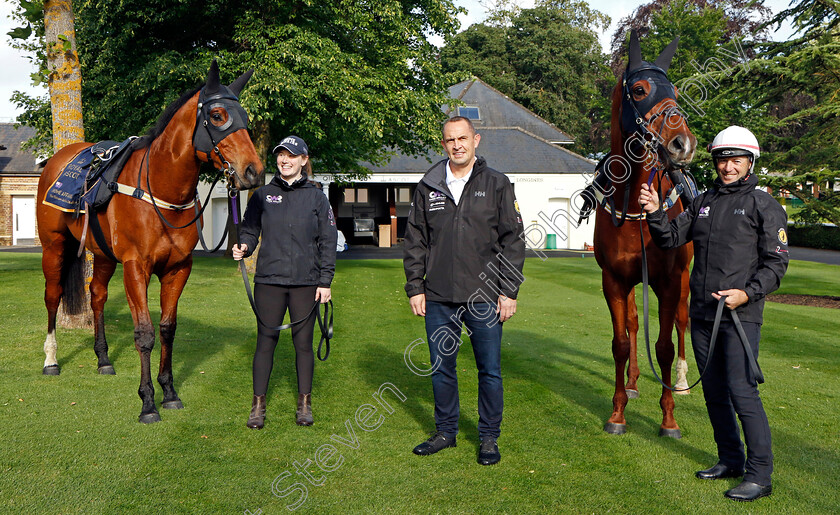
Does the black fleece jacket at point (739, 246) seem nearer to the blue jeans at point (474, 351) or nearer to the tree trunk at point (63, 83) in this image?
the blue jeans at point (474, 351)

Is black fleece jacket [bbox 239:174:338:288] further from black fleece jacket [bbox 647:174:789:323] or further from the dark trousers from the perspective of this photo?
the dark trousers

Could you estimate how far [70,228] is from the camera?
6039 millimetres

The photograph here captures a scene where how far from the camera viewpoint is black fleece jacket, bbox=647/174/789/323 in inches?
144

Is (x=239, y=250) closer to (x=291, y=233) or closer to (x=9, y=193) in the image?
(x=291, y=233)

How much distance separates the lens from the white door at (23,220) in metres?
33.2

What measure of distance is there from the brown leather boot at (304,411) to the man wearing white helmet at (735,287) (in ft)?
9.26

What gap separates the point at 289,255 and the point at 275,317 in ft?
1.66

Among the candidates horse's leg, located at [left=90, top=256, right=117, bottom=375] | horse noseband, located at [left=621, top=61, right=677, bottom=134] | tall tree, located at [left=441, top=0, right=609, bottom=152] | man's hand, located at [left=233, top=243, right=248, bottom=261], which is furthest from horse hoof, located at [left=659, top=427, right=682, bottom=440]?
tall tree, located at [left=441, top=0, right=609, bottom=152]

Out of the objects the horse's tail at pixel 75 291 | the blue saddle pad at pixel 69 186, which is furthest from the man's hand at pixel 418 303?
the horse's tail at pixel 75 291

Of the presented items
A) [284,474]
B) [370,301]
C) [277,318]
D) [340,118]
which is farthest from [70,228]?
[340,118]

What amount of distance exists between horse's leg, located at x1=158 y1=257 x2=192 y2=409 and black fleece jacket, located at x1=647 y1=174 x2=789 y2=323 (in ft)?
12.7

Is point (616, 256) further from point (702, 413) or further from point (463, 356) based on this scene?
point (463, 356)

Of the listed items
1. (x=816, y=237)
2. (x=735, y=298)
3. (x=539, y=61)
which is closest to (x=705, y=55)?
(x=816, y=237)

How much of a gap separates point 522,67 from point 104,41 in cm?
3338
